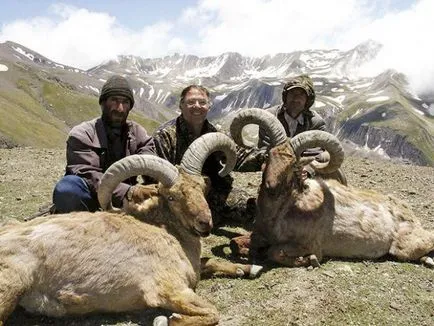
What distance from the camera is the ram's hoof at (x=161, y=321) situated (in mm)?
8048

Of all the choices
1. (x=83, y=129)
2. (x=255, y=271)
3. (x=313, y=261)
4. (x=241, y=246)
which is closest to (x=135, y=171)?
(x=83, y=129)

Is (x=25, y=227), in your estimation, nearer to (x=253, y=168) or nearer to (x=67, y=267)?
(x=67, y=267)

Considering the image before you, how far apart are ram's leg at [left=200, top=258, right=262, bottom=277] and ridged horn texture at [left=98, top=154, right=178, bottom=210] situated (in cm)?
203

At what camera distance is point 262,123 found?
37.6 feet

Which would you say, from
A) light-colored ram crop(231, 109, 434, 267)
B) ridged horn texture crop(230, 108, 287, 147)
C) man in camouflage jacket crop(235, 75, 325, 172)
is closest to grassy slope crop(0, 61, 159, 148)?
man in camouflage jacket crop(235, 75, 325, 172)

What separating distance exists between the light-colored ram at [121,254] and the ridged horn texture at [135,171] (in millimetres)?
17

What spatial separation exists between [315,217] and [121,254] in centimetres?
460

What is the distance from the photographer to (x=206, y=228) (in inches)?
353

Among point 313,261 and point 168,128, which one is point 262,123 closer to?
point 168,128

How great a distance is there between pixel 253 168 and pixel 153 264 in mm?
4865

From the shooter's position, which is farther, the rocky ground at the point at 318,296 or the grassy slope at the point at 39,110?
the grassy slope at the point at 39,110

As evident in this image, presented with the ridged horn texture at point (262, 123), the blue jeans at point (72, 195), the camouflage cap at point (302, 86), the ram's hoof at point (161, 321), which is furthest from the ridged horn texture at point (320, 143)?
the ram's hoof at point (161, 321)

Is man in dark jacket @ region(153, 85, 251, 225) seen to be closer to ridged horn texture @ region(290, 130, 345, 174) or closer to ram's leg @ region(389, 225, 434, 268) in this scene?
ridged horn texture @ region(290, 130, 345, 174)

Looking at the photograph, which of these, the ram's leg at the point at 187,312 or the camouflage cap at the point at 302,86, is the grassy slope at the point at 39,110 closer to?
the camouflage cap at the point at 302,86
